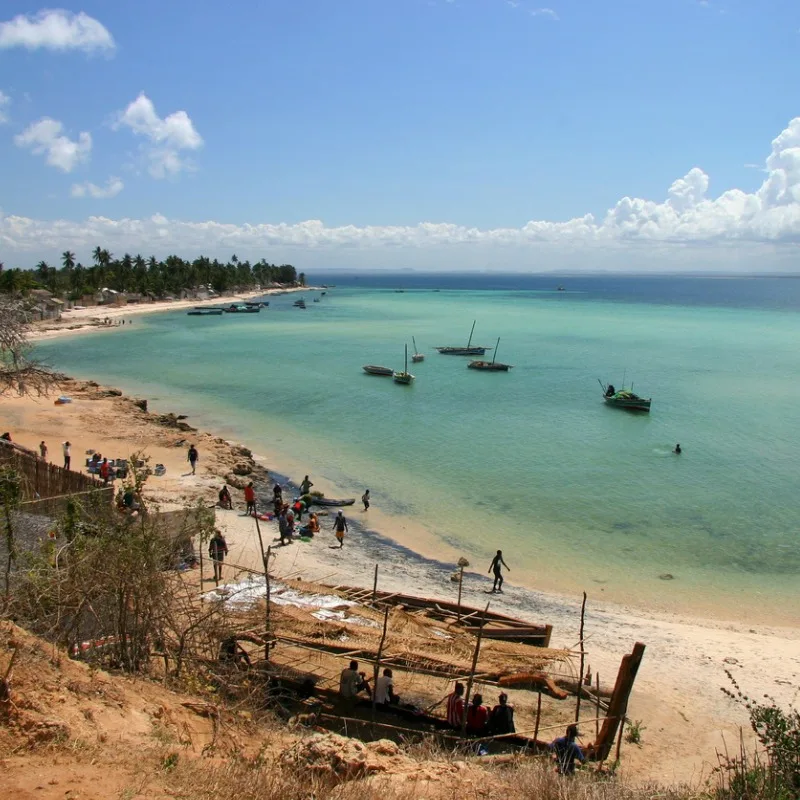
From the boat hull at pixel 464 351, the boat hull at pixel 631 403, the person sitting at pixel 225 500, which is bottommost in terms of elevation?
the person sitting at pixel 225 500

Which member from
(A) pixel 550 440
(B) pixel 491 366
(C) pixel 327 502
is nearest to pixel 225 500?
(C) pixel 327 502

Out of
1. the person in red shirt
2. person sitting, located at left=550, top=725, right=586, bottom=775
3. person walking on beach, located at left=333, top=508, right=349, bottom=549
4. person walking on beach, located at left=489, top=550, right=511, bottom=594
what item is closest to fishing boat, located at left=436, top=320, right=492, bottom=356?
person walking on beach, located at left=333, top=508, right=349, bottom=549

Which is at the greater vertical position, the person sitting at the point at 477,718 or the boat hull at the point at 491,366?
the boat hull at the point at 491,366

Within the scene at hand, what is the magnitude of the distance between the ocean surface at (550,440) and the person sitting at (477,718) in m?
9.57

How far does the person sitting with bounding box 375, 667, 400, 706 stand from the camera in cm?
1088

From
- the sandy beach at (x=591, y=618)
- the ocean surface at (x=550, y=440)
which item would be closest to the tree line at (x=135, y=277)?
the ocean surface at (x=550, y=440)

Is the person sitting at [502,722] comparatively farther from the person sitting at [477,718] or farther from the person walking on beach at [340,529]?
the person walking on beach at [340,529]

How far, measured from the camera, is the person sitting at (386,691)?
10.9 m

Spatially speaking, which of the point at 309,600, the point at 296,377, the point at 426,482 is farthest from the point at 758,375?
the point at 309,600

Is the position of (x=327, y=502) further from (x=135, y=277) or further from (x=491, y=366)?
(x=135, y=277)

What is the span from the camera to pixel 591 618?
1700 centimetres

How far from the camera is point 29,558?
9.94 meters

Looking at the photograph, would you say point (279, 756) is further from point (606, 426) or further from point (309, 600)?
point (606, 426)

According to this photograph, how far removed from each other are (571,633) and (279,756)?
9.65 meters
